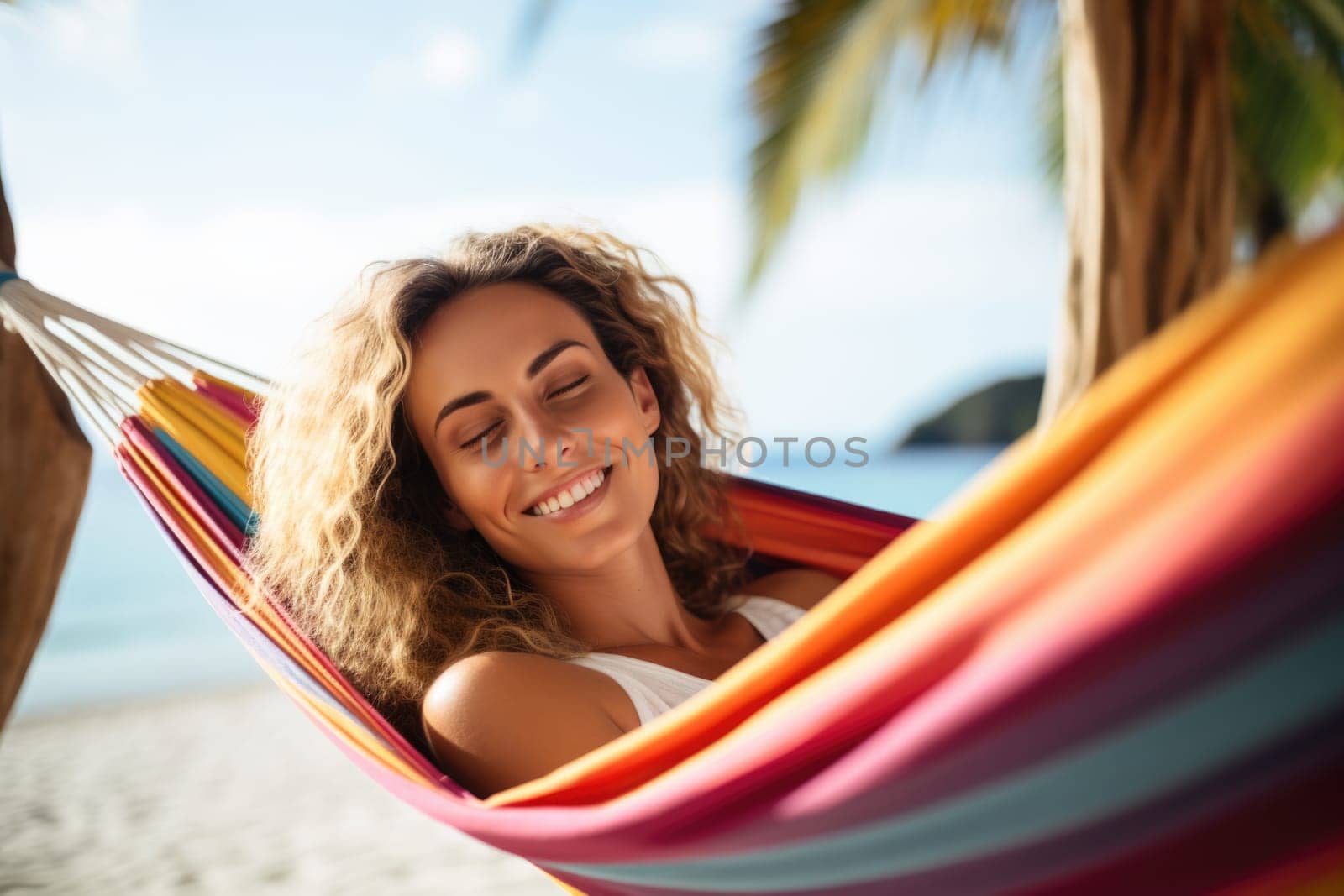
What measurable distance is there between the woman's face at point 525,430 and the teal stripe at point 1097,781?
570 millimetres

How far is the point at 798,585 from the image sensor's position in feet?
5.74

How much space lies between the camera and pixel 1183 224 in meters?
2.43

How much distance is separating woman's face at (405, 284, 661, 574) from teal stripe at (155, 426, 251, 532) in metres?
0.38

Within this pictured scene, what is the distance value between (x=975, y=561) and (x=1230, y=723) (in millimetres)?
183

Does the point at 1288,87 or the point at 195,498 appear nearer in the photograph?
the point at 195,498

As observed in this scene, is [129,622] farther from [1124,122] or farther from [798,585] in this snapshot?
[1124,122]

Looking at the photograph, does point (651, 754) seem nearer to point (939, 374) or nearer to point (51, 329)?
point (51, 329)

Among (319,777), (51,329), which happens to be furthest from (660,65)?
(51,329)

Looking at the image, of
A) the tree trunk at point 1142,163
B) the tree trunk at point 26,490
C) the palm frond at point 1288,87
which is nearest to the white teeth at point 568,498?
the tree trunk at point 26,490

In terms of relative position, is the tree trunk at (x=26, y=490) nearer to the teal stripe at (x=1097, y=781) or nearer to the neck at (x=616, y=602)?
the neck at (x=616, y=602)

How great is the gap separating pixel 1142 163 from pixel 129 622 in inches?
482

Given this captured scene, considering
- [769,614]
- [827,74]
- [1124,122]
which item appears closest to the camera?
[769,614]

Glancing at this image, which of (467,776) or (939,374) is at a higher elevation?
(467,776)

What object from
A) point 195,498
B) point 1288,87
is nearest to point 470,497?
point 195,498
